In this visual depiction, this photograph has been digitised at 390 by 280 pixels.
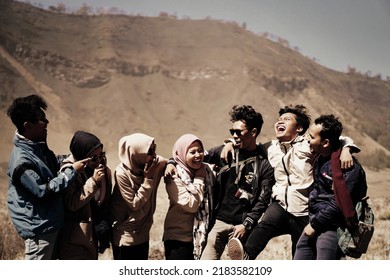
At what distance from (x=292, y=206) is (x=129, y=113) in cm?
2067

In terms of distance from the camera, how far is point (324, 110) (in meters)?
25.0

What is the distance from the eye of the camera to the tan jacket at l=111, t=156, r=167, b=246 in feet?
12.4

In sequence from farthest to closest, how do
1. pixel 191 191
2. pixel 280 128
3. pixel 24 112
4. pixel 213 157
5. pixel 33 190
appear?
1. pixel 213 157
2. pixel 280 128
3. pixel 191 191
4. pixel 24 112
5. pixel 33 190

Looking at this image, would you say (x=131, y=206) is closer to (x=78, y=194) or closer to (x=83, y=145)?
(x=78, y=194)

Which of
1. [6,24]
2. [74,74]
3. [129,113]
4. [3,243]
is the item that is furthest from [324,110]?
[3,243]

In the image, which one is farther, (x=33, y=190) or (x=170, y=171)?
(x=170, y=171)

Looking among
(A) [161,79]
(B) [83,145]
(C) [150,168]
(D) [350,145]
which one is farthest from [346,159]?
(A) [161,79]

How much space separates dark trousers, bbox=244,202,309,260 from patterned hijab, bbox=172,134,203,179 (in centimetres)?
63

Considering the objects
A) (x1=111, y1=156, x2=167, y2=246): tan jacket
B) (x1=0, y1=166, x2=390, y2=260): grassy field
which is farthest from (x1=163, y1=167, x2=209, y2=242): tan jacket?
(x1=0, y1=166, x2=390, y2=260): grassy field

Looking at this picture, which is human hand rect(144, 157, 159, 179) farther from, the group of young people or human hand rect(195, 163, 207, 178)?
human hand rect(195, 163, 207, 178)

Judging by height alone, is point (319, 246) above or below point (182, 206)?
below

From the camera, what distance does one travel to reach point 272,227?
3.88 meters

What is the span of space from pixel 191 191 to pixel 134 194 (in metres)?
0.42
